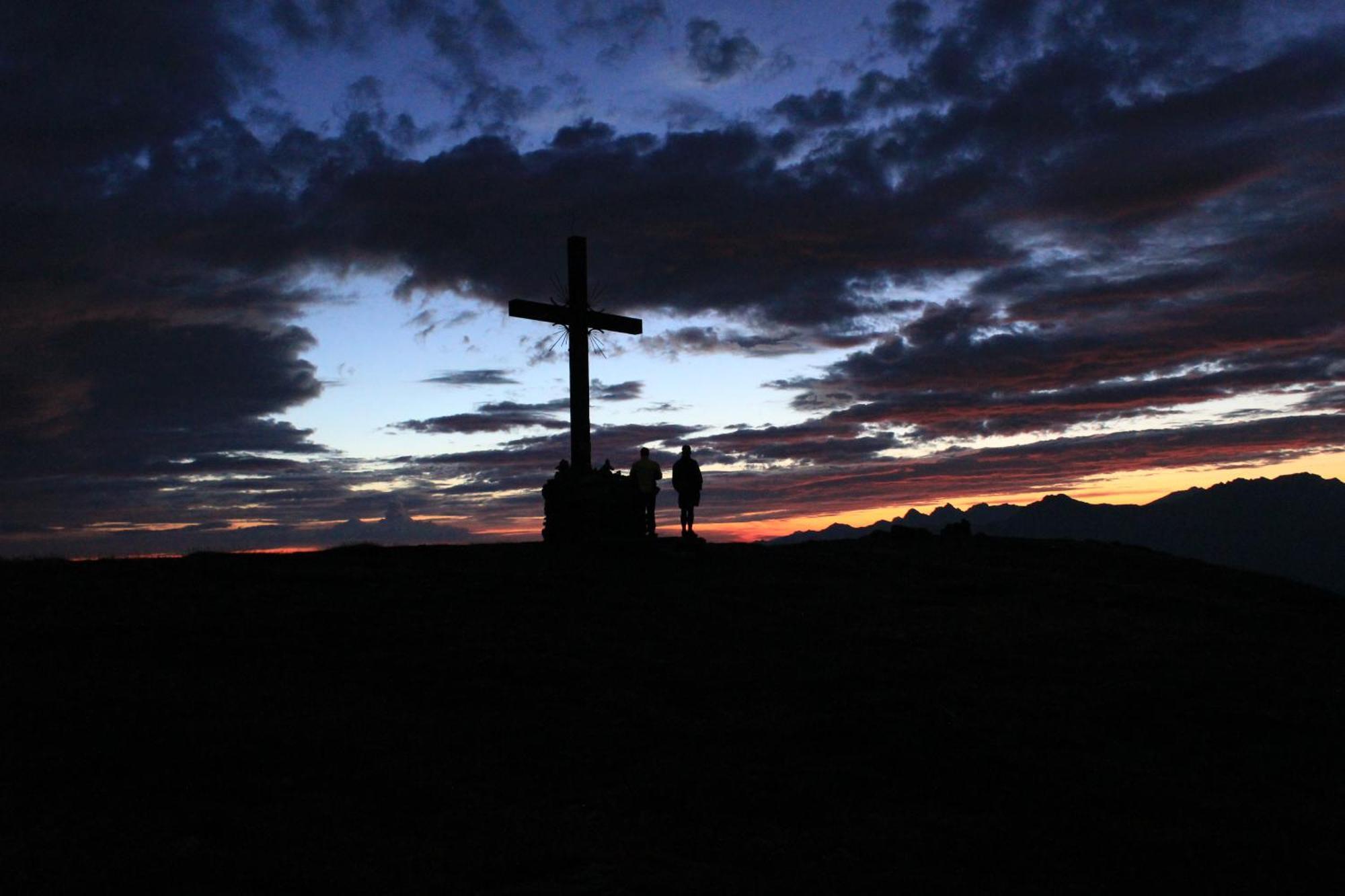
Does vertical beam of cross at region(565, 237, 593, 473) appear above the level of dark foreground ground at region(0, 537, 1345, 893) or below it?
above

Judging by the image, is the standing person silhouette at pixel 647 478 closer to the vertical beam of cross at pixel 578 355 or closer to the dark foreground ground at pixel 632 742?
the vertical beam of cross at pixel 578 355

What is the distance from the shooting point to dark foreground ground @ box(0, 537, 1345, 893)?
23.6 ft

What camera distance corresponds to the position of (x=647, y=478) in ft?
77.8

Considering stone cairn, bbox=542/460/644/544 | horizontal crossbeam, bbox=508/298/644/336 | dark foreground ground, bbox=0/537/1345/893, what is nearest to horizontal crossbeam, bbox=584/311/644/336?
horizontal crossbeam, bbox=508/298/644/336

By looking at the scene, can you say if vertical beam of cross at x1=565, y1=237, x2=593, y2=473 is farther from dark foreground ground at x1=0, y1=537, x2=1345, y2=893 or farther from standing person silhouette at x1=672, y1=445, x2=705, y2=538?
dark foreground ground at x1=0, y1=537, x2=1345, y2=893

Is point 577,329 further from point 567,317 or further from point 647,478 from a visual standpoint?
point 647,478

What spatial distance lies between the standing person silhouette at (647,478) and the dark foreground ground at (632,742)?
5.74m

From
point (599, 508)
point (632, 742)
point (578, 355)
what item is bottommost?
point (632, 742)

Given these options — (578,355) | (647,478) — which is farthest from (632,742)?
(578,355)

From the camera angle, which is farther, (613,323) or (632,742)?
(613,323)

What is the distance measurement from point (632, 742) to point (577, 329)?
16921 mm

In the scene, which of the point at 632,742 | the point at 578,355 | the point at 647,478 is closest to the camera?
the point at 632,742

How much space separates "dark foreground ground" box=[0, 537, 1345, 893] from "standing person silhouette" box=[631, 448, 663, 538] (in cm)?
574

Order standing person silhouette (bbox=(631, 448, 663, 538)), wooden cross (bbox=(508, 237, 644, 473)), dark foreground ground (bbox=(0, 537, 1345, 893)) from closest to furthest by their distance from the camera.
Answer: dark foreground ground (bbox=(0, 537, 1345, 893)) < standing person silhouette (bbox=(631, 448, 663, 538)) < wooden cross (bbox=(508, 237, 644, 473))
